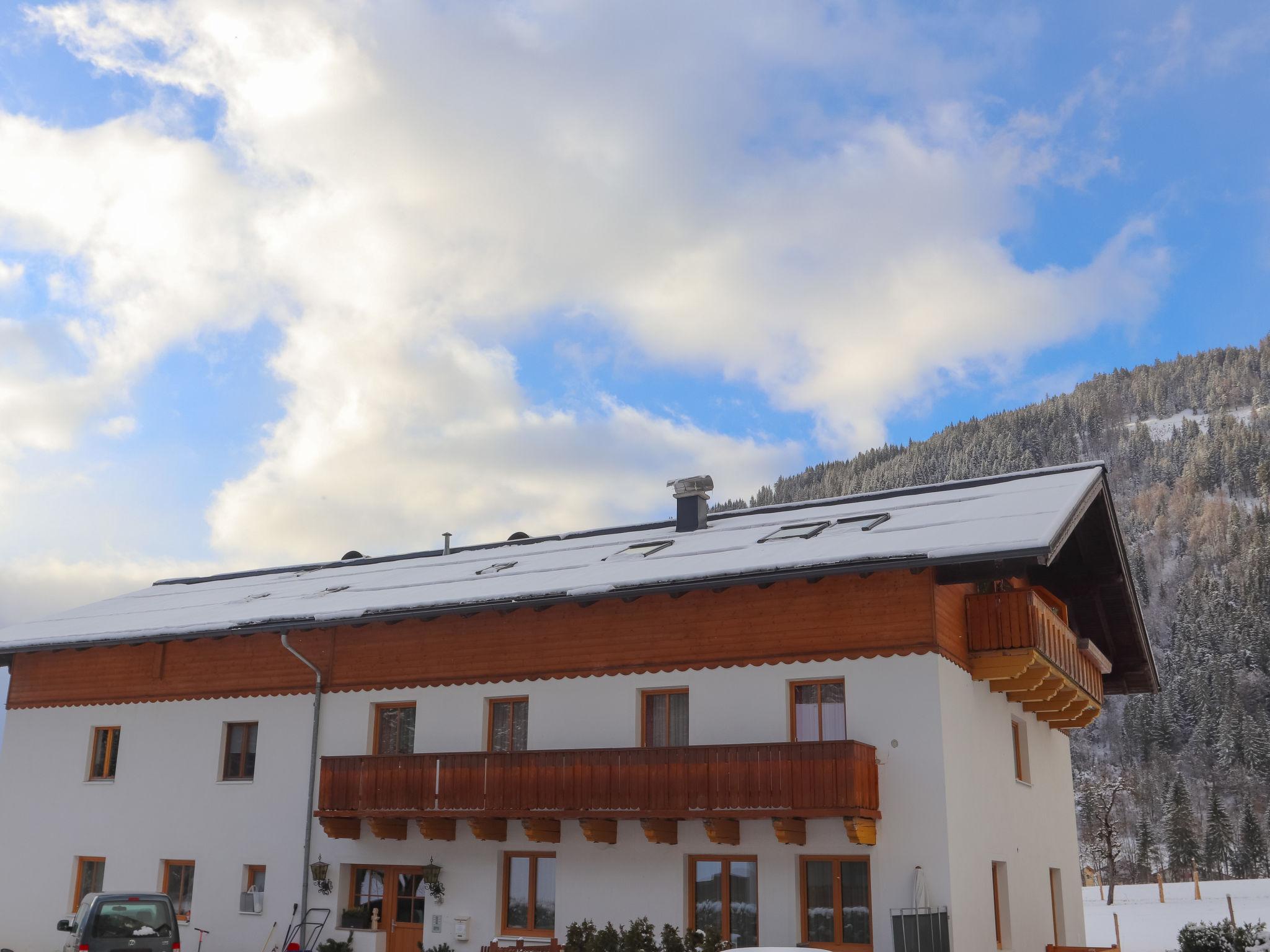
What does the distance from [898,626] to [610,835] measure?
19.0ft

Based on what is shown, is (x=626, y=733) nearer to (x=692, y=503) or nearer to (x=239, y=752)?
(x=692, y=503)

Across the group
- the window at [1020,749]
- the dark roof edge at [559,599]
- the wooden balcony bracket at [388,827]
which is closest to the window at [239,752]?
the dark roof edge at [559,599]

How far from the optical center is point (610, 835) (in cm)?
1950

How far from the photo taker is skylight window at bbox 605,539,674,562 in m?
23.2

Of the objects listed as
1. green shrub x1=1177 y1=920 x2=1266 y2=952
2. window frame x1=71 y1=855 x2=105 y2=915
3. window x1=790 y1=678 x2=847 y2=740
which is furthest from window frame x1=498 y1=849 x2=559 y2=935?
green shrub x1=1177 y1=920 x2=1266 y2=952

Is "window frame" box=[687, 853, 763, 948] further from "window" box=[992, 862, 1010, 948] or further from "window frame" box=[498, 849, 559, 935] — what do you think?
"window" box=[992, 862, 1010, 948]

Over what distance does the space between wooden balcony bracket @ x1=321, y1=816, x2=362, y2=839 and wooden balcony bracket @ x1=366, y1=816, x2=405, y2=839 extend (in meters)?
0.29

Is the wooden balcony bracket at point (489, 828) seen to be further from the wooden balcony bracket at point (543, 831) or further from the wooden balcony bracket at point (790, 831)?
the wooden balcony bracket at point (790, 831)

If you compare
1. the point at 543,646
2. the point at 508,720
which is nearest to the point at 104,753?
the point at 508,720

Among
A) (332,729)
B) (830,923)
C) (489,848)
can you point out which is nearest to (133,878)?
(332,729)

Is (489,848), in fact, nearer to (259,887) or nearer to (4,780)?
(259,887)

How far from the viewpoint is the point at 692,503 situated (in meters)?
25.4

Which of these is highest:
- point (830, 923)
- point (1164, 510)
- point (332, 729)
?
point (1164, 510)

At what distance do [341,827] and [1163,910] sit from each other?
43449mm
